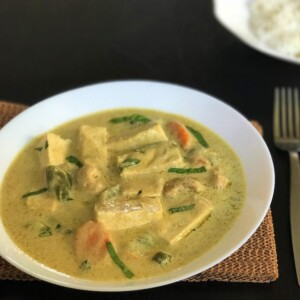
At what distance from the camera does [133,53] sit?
276cm

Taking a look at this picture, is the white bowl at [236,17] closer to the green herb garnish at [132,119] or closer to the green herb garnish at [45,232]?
the green herb garnish at [132,119]

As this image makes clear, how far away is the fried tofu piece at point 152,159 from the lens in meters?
1.75

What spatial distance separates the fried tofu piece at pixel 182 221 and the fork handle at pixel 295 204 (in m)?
0.34

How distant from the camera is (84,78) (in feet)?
8.50

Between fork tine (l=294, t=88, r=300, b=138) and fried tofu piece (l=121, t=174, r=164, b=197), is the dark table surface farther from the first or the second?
fried tofu piece (l=121, t=174, r=164, b=197)

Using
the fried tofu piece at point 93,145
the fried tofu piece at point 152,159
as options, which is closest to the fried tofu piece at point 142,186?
the fried tofu piece at point 152,159

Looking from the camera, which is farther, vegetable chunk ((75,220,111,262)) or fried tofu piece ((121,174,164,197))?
fried tofu piece ((121,174,164,197))

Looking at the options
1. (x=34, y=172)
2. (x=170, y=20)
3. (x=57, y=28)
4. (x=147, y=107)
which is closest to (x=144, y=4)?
(x=170, y=20)

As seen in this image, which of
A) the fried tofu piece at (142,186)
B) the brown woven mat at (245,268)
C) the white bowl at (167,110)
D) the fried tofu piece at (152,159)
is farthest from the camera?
the fried tofu piece at (152,159)

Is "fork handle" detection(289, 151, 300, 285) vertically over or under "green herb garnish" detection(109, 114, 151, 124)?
under

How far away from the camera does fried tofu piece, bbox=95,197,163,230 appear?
1539 mm

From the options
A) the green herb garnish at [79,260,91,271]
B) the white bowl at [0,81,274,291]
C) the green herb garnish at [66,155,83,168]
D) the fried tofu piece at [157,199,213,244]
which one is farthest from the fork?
the green herb garnish at [66,155,83,168]

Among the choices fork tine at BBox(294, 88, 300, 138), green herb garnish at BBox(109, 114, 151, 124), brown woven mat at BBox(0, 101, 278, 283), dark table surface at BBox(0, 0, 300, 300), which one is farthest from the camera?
dark table surface at BBox(0, 0, 300, 300)

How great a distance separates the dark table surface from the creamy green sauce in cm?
38
